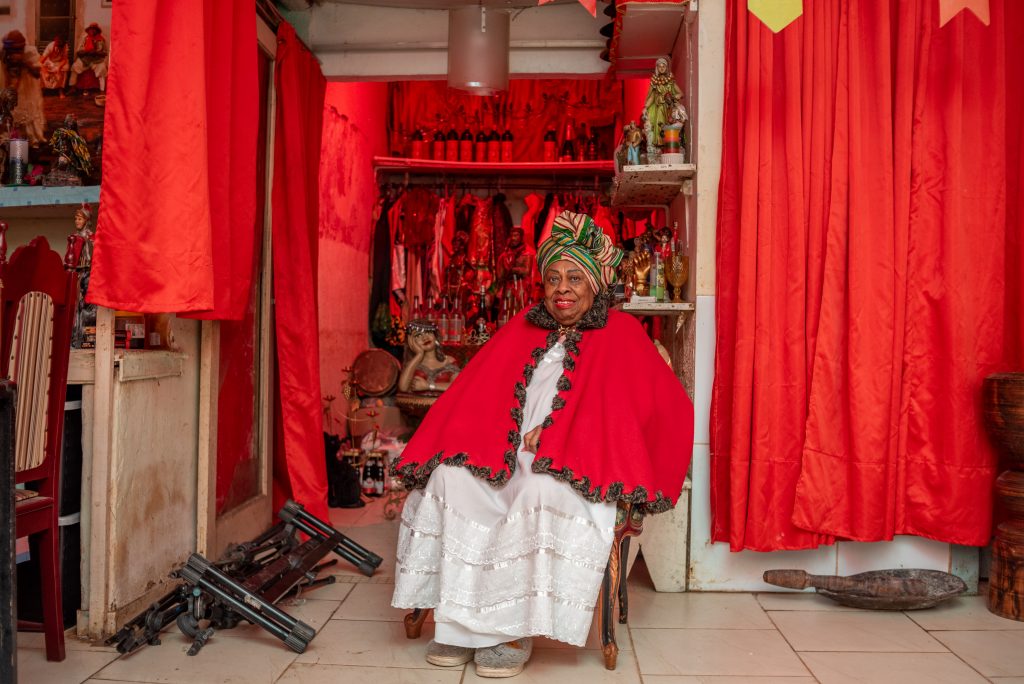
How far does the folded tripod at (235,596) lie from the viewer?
111 inches

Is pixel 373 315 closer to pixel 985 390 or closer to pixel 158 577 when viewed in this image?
pixel 158 577

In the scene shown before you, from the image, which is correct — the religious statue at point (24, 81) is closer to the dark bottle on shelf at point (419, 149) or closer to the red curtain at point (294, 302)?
the red curtain at point (294, 302)

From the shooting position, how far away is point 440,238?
7.04 metres

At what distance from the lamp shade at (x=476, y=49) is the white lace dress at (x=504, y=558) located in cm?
240

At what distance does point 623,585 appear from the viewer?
10.2ft

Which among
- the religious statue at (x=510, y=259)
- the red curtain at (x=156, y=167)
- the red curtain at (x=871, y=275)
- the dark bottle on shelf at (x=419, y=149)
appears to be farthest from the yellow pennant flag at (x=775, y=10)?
the dark bottle on shelf at (x=419, y=149)

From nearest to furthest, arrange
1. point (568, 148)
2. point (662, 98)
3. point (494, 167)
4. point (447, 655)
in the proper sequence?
point (447, 655)
point (662, 98)
point (494, 167)
point (568, 148)

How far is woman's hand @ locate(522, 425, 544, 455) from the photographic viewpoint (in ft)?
9.50

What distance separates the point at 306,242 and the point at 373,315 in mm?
2823

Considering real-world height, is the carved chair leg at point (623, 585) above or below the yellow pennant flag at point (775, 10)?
below

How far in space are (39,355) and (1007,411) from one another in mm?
3086

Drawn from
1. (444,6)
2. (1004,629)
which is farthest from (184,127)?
(1004,629)

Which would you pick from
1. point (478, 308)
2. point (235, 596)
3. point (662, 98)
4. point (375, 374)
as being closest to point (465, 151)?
point (478, 308)

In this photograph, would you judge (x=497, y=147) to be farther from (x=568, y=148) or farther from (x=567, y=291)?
(x=567, y=291)
